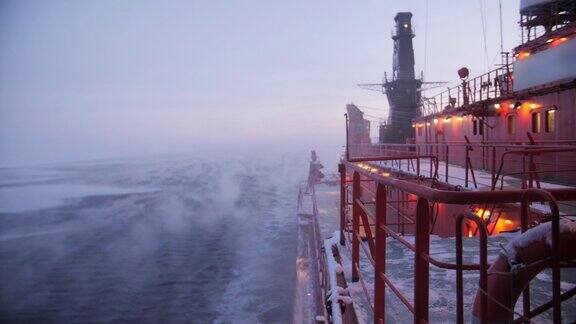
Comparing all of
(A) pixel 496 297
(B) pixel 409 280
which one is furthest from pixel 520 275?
(B) pixel 409 280

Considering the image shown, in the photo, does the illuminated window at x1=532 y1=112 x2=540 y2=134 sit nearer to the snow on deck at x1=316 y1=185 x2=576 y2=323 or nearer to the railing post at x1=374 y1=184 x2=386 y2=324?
the snow on deck at x1=316 y1=185 x2=576 y2=323

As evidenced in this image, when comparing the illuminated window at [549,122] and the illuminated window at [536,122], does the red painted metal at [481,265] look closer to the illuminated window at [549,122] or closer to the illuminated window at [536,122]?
the illuminated window at [549,122]

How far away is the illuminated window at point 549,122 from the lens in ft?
40.7

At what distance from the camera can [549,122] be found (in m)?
12.6

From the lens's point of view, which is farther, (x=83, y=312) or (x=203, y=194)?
(x=203, y=194)

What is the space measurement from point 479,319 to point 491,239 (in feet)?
16.4

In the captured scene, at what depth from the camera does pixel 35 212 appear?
41.1m

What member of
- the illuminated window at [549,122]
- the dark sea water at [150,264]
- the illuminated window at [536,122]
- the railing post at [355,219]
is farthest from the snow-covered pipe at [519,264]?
the dark sea water at [150,264]

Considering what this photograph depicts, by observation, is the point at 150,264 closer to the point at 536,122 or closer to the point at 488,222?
the point at 488,222

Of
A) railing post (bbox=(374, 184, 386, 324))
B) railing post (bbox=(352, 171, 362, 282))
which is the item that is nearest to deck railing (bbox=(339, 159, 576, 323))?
railing post (bbox=(374, 184, 386, 324))

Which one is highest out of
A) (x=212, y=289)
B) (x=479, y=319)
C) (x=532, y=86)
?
(x=532, y=86)

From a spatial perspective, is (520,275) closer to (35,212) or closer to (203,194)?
(35,212)

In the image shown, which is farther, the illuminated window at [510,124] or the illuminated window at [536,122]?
the illuminated window at [510,124]

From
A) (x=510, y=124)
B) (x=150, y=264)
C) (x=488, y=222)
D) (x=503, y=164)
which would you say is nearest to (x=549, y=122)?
(x=510, y=124)
